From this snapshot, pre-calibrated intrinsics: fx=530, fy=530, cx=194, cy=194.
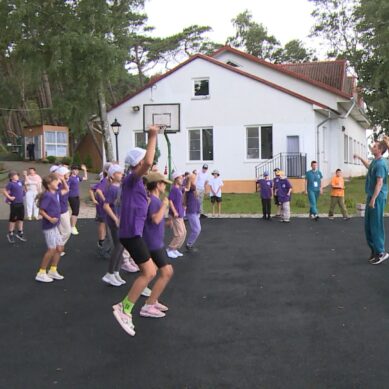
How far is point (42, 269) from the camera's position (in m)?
7.84

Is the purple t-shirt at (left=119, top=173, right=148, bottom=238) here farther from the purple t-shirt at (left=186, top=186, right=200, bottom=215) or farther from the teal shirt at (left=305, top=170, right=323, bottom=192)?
the teal shirt at (left=305, top=170, right=323, bottom=192)

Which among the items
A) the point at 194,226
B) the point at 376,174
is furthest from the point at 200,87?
the point at 376,174

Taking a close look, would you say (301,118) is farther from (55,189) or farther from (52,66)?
(55,189)

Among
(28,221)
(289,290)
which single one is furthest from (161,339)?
(28,221)

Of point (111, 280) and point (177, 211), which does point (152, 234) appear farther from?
point (177, 211)

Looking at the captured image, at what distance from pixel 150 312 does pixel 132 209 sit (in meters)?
1.31

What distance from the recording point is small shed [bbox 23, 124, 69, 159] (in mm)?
39281

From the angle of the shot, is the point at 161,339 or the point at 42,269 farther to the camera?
the point at 42,269

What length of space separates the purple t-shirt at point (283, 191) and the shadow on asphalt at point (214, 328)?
6.22m

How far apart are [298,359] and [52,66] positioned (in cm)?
2369

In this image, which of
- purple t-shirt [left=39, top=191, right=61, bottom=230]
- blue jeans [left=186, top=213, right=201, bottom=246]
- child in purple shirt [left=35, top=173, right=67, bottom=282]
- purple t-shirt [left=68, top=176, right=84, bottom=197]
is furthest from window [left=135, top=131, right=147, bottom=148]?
purple t-shirt [left=39, top=191, right=61, bottom=230]

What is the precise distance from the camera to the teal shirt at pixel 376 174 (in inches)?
324

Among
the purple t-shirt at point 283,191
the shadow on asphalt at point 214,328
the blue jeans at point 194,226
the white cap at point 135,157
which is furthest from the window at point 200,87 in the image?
the white cap at point 135,157

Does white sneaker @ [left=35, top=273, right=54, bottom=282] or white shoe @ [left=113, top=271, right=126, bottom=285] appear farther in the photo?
white sneaker @ [left=35, top=273, right=54, bottom=282]
